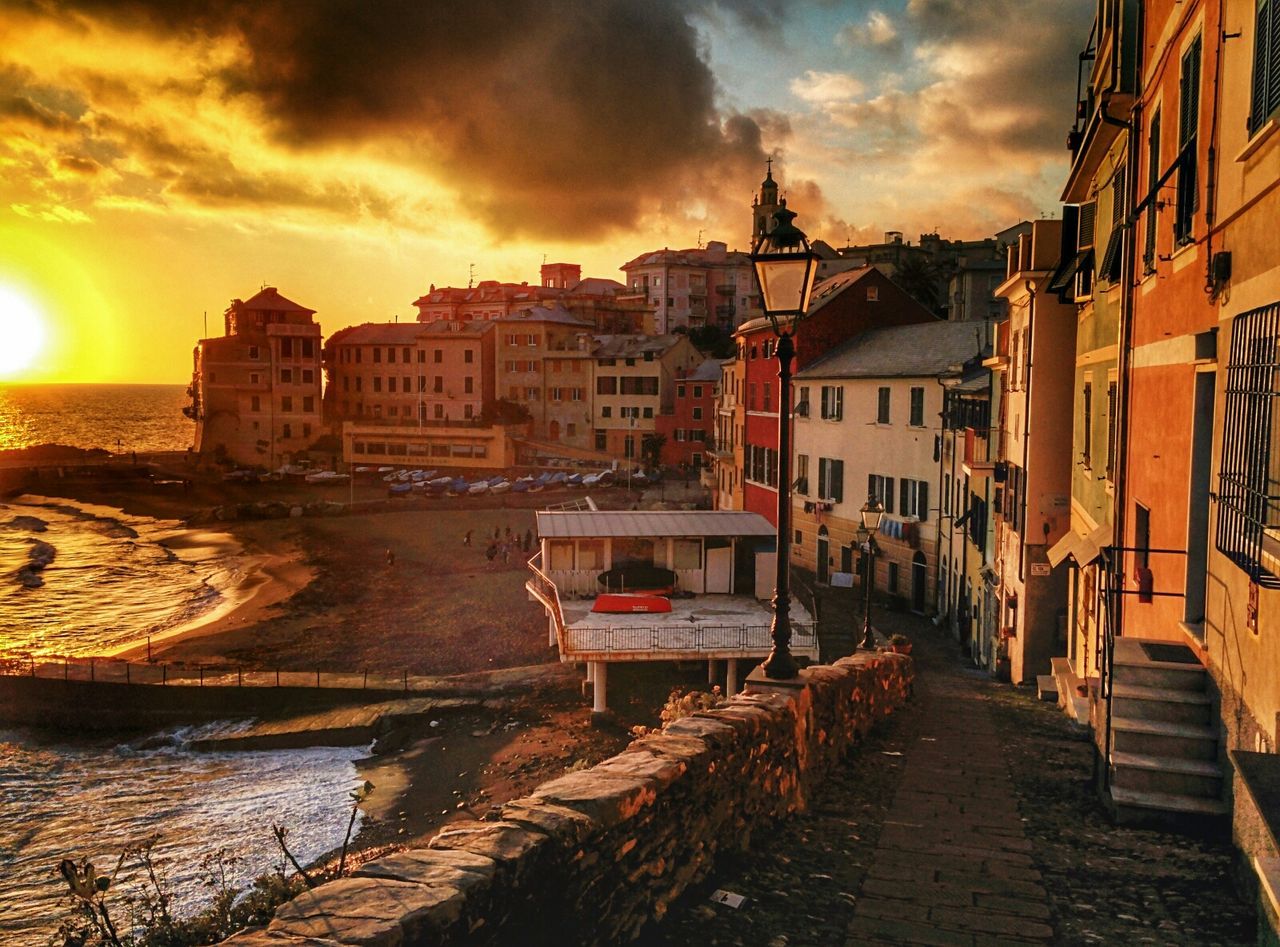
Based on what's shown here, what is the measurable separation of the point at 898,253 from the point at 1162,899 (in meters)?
99.8

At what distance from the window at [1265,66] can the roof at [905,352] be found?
1125 inches

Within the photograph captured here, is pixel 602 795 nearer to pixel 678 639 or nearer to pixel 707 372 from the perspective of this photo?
pixel 678 639

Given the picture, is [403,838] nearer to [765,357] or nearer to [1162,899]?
[1162,899]

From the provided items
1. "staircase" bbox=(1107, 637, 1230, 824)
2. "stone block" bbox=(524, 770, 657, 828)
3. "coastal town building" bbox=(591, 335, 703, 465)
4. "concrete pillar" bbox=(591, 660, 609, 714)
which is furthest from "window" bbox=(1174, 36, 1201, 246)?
"coastal town building" bbox=(591, 335, 703, 465)

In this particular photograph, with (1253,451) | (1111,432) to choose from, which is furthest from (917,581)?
(1253,451)

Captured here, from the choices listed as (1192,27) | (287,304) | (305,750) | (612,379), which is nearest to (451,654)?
(305,750)

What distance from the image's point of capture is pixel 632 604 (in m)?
31.0

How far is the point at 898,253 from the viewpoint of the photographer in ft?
328

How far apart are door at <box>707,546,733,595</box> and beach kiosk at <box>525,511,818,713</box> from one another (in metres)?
0.04

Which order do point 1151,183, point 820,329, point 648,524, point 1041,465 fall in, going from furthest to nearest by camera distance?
point 820,329 → point 648,524 → point 1041,465 → point 1151,183

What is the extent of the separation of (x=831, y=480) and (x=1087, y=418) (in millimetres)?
25975

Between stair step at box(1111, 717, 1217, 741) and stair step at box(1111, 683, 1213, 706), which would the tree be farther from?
stair step at box(1111, 717, 1217, 741)

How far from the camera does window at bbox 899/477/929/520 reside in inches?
1495

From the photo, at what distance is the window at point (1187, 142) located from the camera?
9359 mm
